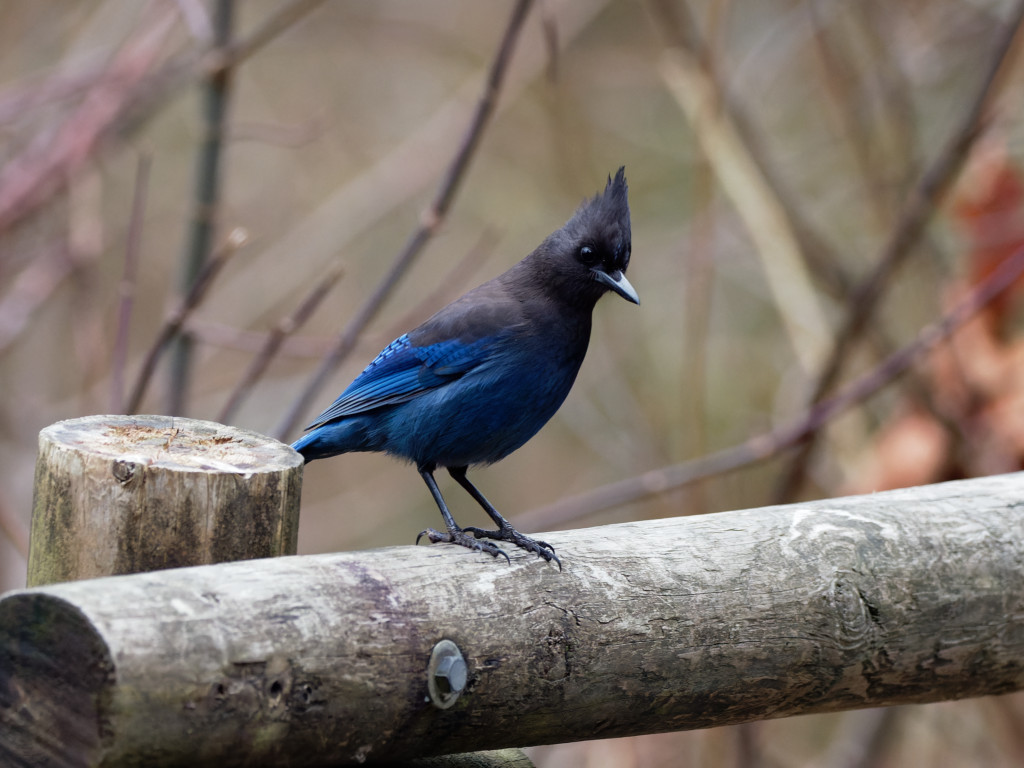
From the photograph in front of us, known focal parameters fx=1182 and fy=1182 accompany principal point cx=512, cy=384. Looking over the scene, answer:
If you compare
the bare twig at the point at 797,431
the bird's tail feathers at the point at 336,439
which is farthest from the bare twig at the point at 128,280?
the bare twig at the point at 797,431

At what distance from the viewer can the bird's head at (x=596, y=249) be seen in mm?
3279

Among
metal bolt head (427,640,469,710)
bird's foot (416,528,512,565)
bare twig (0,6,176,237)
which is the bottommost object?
metal bolt head (427,640,469,710)

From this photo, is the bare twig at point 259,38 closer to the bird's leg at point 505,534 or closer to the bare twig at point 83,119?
the bare twig at point 83,119

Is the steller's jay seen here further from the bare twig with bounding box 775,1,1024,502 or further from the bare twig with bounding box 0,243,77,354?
the bare twig with bounding box 0,243,77,354

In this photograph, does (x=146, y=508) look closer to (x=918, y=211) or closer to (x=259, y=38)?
(x=259, y=38)

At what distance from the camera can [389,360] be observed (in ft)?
11.0

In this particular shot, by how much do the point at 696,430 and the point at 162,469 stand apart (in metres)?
2.98

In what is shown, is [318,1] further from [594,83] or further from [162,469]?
[594,83]

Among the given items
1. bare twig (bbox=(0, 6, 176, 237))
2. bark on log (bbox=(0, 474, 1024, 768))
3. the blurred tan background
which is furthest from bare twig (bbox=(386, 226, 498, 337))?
bark on log (bbox=(0, 474, 1024, 768))

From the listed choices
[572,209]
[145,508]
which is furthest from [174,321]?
[572,209]

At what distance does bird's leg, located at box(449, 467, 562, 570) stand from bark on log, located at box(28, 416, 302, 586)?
502 millimetres

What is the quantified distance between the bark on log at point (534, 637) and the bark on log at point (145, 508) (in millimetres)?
187

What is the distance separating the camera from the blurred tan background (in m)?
4.24

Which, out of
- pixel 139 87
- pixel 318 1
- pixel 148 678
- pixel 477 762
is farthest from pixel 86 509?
pixel 139 87
